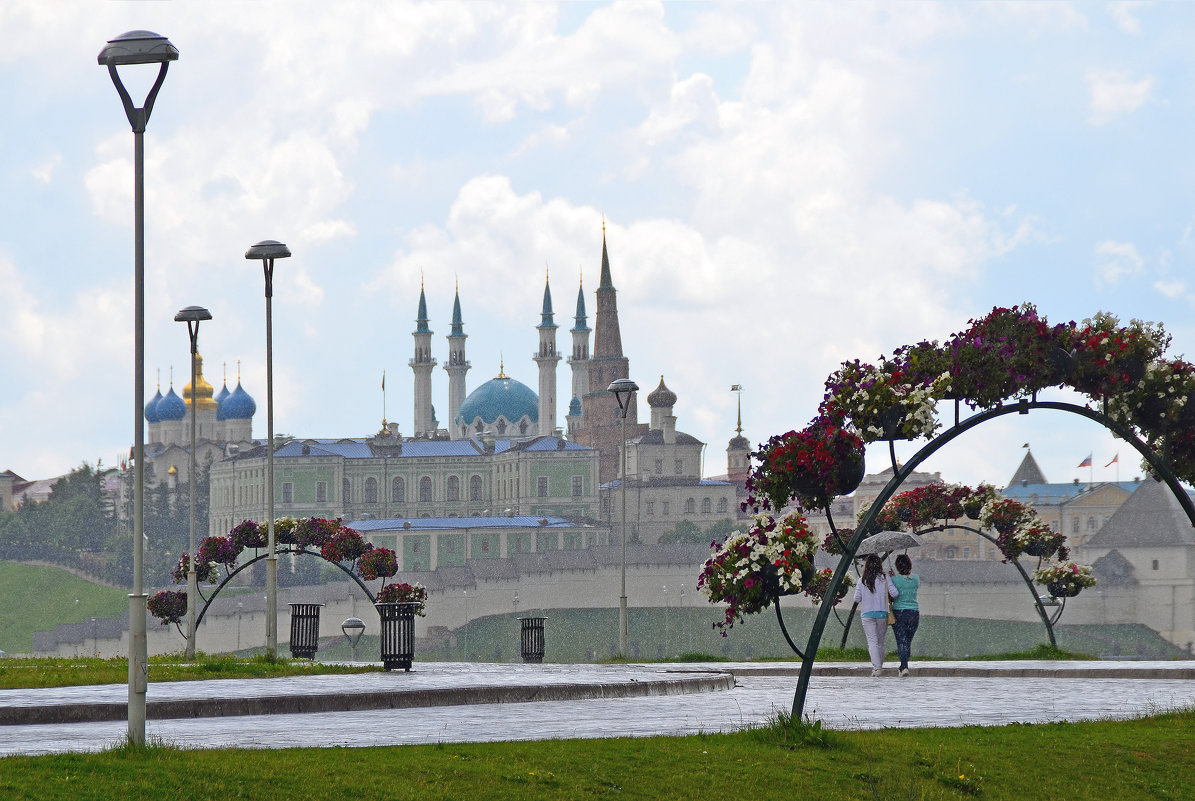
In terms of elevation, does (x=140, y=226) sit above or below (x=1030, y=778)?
above

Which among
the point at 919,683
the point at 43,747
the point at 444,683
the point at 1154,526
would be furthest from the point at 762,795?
the point at 1154,526

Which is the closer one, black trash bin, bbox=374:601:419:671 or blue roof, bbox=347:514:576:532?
black trash bin, bbox=374:601:419:671

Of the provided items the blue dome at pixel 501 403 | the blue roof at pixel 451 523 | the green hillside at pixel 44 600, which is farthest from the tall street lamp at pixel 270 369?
the blue dome at pixel 501 403

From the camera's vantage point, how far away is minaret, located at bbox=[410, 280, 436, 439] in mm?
153375

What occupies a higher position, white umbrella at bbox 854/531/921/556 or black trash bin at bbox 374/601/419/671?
white umbrella at bbox 854/531/921/556

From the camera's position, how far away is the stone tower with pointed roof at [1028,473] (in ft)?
468

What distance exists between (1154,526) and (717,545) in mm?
A: 85502

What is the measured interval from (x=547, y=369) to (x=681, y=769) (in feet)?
456

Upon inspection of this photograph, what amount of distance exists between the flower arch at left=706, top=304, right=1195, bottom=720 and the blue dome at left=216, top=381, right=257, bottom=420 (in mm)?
135837

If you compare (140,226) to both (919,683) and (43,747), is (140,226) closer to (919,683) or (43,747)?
(43,747)

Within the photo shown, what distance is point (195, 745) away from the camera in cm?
1215

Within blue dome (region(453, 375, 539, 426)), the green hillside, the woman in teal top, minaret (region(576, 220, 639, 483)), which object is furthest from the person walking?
blue dome (region(453, 375, 539, 426))

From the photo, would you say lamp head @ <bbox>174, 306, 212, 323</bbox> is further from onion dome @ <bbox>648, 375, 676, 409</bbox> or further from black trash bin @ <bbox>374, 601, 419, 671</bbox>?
onion dome @ <bbox>648, 375, 676, 409</bbox>

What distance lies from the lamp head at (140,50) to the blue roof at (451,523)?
10376 centimetres
